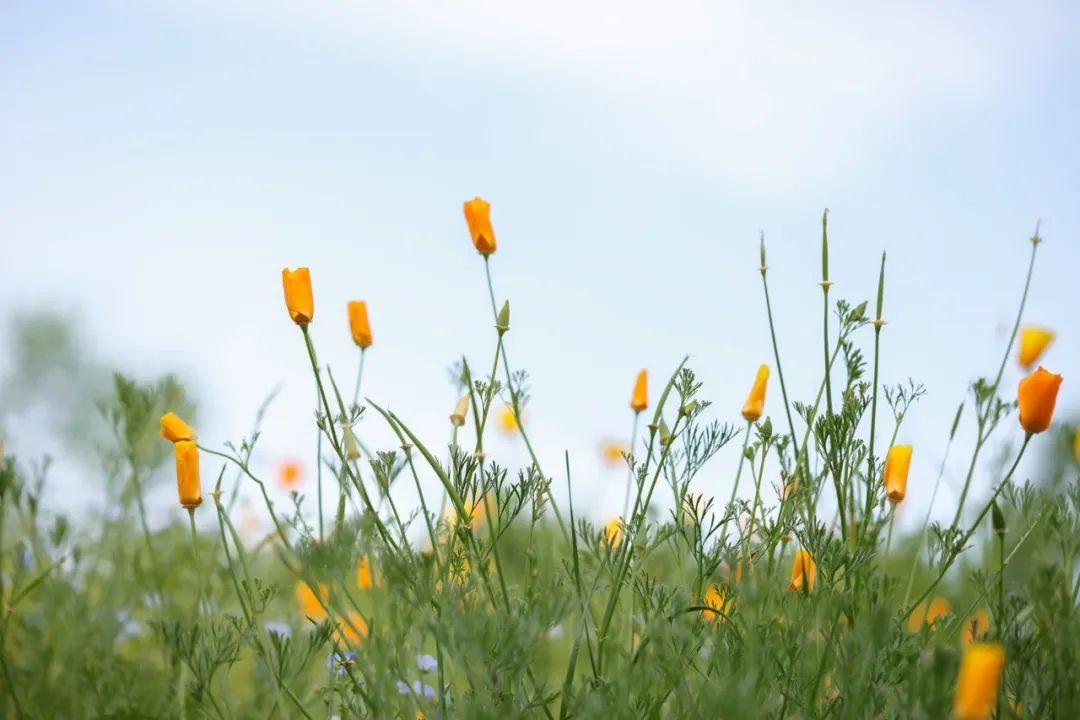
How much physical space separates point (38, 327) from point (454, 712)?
339 inches

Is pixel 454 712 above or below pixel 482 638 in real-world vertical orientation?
below

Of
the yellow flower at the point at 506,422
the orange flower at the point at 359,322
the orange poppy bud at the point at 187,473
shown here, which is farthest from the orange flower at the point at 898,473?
the yellow flower at the point at 506,422

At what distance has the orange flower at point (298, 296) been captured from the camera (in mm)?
1749

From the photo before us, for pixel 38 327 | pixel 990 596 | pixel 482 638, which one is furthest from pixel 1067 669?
pixel 38 327

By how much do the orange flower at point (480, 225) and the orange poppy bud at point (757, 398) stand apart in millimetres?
A: 522

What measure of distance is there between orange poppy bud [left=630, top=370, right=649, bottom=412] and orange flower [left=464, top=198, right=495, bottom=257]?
1.18ft

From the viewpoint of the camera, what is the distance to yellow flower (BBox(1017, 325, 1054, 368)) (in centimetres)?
214

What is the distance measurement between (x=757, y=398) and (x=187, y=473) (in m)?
0.96

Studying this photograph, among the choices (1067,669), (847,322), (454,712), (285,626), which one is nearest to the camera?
(1067,669)

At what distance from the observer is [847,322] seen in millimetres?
1860

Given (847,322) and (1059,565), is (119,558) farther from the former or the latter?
(1059,565)

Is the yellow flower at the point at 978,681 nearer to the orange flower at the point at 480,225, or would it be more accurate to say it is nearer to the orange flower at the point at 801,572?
the orange flower at the point at 801,572

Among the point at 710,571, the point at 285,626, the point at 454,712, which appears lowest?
the point at 285,626

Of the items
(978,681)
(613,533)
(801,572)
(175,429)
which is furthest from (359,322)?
(978,681)
